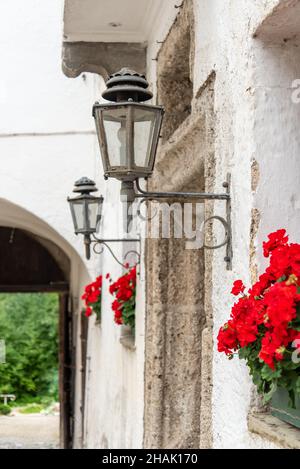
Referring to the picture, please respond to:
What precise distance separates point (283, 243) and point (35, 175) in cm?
602

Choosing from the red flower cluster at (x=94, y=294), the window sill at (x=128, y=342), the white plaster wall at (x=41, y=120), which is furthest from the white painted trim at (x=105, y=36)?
the red flower cluster at (x=94, y=294)

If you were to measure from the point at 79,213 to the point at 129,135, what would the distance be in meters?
2.75

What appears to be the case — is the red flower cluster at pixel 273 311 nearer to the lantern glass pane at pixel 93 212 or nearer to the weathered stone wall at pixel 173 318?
the weathered stone wall at pixel 173 318

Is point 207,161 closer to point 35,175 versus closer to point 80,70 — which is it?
point 80,70

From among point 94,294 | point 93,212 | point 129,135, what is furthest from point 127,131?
point 94,294

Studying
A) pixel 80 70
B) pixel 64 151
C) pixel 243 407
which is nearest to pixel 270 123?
pixel 243 407

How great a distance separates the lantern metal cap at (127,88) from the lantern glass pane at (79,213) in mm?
2567

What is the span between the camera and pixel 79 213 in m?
5.70

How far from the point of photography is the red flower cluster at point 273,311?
6.57 ft

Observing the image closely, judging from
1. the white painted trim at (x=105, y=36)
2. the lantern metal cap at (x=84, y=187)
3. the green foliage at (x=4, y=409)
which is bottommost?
the green foliage at (x=4, y=409)

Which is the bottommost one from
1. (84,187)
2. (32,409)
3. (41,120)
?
(32,409)

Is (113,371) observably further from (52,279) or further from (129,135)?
(52,279)

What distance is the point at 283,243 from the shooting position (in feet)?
7.48

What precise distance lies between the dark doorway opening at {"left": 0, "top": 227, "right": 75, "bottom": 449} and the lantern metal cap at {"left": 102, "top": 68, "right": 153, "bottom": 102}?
8879mm
